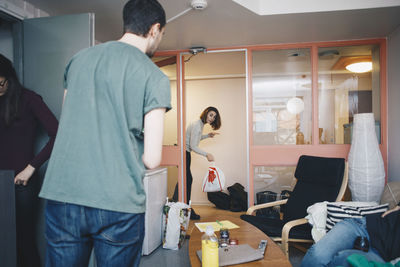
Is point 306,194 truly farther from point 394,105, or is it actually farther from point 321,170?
point 394,105

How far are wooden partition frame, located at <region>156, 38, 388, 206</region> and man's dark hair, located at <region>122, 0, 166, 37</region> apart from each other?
2.79 meters

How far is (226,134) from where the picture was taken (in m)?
4.91

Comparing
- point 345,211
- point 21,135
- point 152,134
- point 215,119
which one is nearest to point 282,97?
point 215,119

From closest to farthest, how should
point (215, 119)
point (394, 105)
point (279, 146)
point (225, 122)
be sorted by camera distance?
1. point (394, 105)
2. point (279, 146)
3. point (215, 119)
4. point (225, 122)

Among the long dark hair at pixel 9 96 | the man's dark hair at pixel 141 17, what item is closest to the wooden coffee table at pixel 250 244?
the man's dark hair at pixel 141 17

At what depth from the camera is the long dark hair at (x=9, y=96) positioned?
5.65 feet

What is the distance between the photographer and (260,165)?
11.6 feet

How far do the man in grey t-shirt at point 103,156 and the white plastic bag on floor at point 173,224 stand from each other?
1.89 m

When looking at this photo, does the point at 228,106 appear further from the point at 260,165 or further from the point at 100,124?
the point at 100,124

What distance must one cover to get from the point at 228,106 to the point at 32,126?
3533 mm

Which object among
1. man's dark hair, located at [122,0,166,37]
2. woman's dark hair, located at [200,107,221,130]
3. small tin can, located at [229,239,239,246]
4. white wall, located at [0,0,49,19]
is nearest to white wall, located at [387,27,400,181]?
woman's dark hair, located at [200,107,221,130]

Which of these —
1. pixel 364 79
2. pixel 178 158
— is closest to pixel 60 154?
pixel 178 158

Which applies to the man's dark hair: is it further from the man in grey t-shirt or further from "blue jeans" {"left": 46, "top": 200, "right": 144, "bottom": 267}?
"blue jeans" {"left": 46, "top": 200, "right": 144, "bottom": 267}

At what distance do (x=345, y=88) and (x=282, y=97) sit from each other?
0.78 metres
